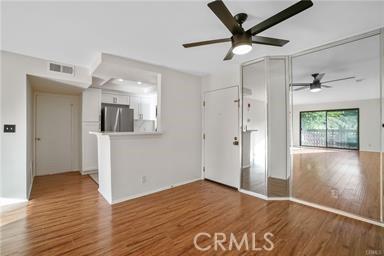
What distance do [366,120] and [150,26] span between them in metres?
3.45

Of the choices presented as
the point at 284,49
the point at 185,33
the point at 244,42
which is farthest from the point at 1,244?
the point at 284,49

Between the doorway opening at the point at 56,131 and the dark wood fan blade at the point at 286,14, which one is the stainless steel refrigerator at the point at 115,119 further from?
the dark wood fan blade at the point at 286,14

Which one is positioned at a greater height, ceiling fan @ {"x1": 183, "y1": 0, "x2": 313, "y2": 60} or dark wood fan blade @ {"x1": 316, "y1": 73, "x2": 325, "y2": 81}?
ceiling fan @ {"x1": 183, "y1": 0, "x2": 313, "y2": 60}

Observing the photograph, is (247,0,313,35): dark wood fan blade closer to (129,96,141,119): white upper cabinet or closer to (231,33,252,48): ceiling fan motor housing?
(231,33,252,48): ceiling fan motor housing

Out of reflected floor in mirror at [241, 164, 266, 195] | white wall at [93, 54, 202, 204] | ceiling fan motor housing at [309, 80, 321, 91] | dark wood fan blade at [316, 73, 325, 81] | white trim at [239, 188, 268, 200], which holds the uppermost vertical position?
dark wood fan blade at [316, 73, 325, 81]

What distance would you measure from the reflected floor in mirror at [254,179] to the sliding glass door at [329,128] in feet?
3.75

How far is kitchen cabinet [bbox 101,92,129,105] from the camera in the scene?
200 inches

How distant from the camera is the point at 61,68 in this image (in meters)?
3.30

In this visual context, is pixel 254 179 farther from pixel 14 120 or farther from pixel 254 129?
pixel 14 120

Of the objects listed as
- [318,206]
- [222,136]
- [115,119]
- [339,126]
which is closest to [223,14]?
[222,136]

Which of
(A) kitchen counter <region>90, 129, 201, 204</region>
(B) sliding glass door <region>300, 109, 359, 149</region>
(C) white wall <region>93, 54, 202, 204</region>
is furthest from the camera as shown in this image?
(B) sliding glass door <region>300, 109, 359, 149</region>

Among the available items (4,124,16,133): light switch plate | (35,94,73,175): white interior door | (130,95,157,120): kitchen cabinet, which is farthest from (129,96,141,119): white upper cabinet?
(4,124,16,133): light switch plate

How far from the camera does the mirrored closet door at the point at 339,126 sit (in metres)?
2.45

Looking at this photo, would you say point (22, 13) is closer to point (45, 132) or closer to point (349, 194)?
point (45, 132)
